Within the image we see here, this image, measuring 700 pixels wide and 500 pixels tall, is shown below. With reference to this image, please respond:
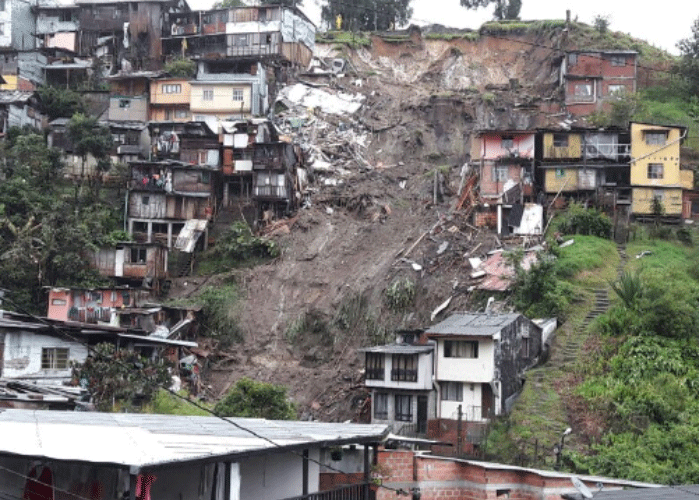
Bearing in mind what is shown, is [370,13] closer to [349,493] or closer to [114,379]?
[114,379]

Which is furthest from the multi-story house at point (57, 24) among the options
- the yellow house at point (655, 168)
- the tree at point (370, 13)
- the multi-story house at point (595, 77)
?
the yellow house at point (655, 168)

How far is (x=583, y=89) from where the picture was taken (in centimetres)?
6331

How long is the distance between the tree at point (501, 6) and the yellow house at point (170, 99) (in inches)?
947

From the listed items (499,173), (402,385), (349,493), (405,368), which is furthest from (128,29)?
(349,493)

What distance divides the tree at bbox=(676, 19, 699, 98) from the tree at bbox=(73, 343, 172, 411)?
40314mm

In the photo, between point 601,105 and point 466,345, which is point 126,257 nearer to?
point 466,345

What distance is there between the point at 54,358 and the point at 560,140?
86.5 feet

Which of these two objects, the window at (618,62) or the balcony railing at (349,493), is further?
the window at (618,62)

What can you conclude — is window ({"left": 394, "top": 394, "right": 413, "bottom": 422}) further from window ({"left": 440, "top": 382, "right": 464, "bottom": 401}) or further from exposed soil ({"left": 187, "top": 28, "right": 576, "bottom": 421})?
exposed soil ({"left": 187, "top": 28, "right": 576, "bottom": 421})

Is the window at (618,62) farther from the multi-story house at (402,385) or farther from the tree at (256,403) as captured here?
the tree at (256,403)

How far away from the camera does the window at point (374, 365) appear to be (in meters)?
40.3

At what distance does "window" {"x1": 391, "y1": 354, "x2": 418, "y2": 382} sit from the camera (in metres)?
39.7

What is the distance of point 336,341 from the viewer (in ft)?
152

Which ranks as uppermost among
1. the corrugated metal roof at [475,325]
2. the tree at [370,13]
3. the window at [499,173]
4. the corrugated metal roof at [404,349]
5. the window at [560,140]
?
the tree at [370,13]
